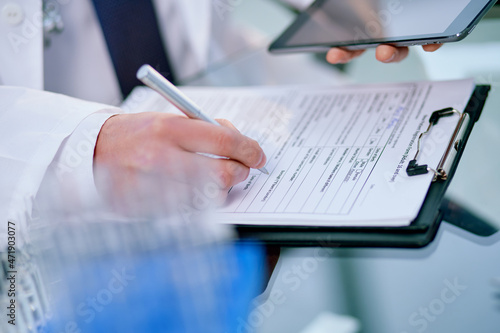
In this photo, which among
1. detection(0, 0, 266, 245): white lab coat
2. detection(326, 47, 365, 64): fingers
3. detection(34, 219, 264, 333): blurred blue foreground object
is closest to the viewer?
detection(34, 219, 264, 333): blurred blue foreground object

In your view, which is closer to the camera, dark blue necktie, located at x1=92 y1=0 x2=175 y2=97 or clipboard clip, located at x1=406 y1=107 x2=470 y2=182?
clipboard clip, located at x1=406 y1=107 x2=470 y2=182

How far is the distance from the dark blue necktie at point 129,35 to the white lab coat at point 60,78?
0.02m

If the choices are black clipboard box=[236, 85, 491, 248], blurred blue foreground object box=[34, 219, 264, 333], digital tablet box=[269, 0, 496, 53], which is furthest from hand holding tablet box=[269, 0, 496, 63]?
blurred blue foreground object box=[34, 219, 264, 333]

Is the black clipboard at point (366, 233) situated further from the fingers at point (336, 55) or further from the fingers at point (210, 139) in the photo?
the fingers at point (336, 55)

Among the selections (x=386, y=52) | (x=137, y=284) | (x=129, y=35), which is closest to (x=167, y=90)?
(x=137, y=284)

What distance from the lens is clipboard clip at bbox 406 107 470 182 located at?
41 centimetres

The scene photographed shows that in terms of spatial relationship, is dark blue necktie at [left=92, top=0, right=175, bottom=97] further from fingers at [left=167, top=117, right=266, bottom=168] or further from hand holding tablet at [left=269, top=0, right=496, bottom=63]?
fingers at [left=167, top=117, right=266, bottom=168]

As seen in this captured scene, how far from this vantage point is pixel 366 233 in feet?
1.22

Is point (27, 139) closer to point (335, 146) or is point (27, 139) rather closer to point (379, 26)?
point (335, 146)

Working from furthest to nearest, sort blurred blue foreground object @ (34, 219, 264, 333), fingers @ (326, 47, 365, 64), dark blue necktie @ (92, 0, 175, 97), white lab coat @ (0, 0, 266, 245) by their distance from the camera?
dark blue necktie @ (92, 0, 175, 97), fingers @ (326, 47, 365, 64), white lab coat @ (0, 0, 266, 245), blurred blue foreground object @ (34, 219, 264, 333)

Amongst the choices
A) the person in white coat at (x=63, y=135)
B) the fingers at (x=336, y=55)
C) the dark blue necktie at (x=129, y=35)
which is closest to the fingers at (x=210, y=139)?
the person in white coat at (x=63, y=135)

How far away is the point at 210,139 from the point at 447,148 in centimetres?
→ 21

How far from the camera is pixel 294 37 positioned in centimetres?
63

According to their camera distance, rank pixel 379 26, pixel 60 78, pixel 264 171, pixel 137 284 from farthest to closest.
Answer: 1. pixel 60 78
2. pixel 379 26
3. pixel 264 171
4. pixel 137 284
